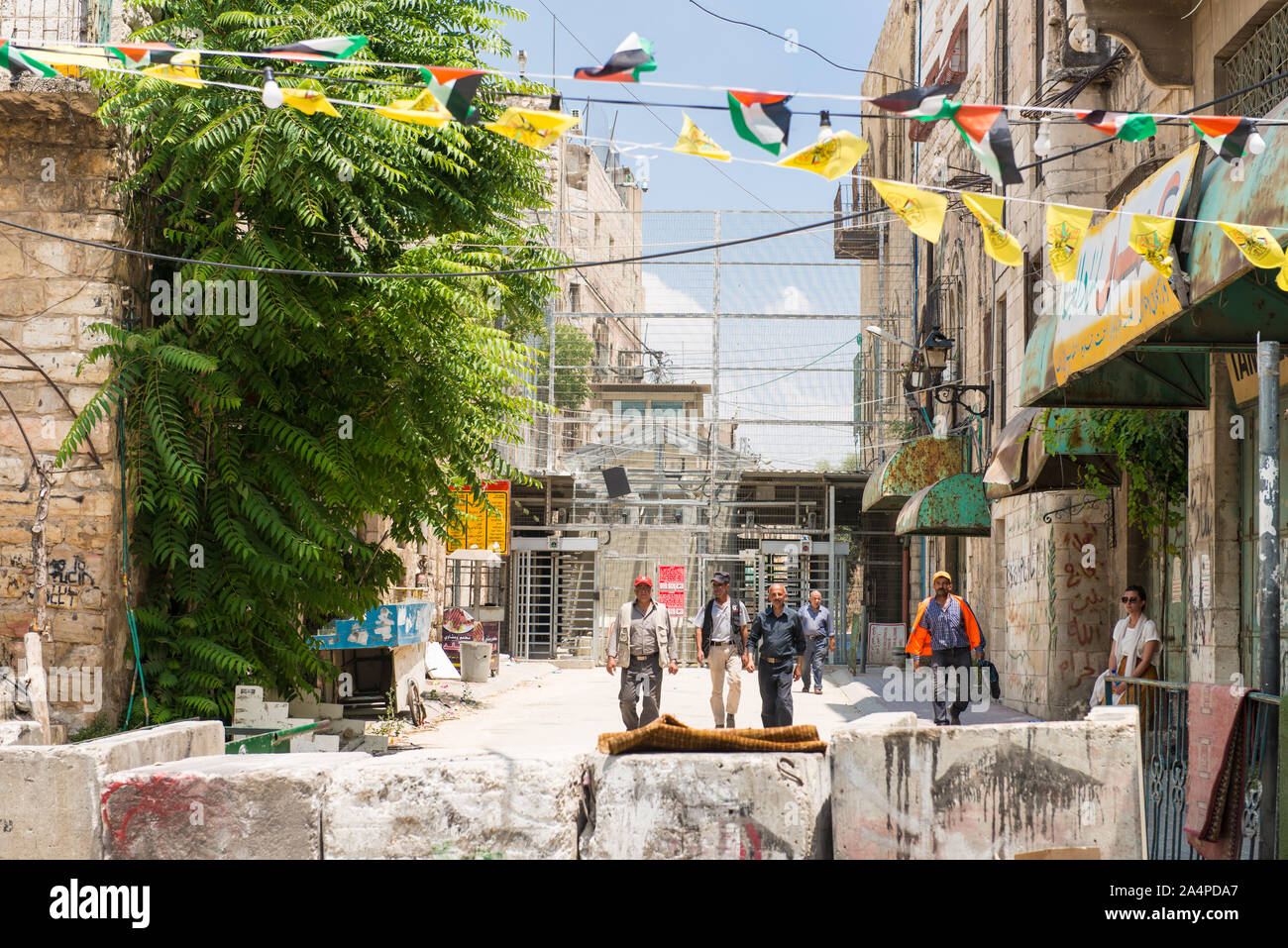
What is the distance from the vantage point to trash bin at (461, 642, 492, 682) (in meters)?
23.8

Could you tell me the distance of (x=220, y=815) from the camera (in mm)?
5641

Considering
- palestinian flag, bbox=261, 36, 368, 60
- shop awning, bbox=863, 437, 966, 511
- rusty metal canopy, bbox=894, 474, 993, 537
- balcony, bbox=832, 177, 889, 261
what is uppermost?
balcony, bbox=832, 177, 889, 261

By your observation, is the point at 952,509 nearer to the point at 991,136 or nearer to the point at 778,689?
the point at 778,689

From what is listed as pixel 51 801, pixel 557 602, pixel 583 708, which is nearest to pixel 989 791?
pixel 51 801

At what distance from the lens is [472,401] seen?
12.9 metres

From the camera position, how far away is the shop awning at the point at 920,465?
21.6 meters

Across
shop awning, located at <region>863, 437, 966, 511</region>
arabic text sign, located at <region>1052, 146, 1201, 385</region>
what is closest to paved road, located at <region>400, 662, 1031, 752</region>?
shop awning, located at <region>863, 437, 966, 511</region>

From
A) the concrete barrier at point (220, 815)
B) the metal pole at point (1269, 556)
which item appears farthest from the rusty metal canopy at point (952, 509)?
the concrete barrier at point (220, 815)

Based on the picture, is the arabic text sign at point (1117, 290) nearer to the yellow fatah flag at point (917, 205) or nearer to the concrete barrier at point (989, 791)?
the yellow fatah flag at point (917, 205)

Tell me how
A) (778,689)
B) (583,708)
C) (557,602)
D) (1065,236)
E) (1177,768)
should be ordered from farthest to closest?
1. (557,602)
2. (583,708)
3. (778,689)
4. (1065,236)
5. (1177,768)

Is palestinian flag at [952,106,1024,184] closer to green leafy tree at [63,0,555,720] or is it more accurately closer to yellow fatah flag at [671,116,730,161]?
yellow fatah flag at [671,116,730,161]

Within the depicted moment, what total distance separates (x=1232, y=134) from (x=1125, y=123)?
0.50 m

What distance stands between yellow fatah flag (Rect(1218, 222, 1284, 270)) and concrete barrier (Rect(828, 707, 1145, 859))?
91.0 inches
